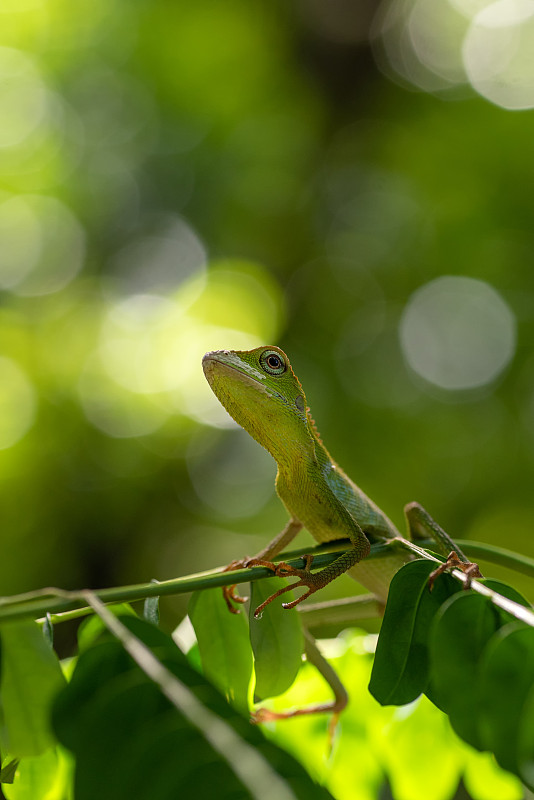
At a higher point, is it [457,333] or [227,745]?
[457,333]

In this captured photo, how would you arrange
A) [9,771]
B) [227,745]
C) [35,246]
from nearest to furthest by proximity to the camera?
[227,745] → [9,771] → [35,246]

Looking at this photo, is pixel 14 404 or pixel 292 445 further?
pixel 14 404

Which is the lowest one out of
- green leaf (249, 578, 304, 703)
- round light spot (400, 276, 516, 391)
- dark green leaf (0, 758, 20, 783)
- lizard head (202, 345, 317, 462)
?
green leaf (249, 578, 304, 703)

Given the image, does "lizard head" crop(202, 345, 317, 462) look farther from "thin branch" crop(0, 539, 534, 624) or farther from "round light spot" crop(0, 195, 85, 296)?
"round light spot" crop(0, 195, 85, 296)

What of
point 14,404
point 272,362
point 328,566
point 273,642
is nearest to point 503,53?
point 14,404

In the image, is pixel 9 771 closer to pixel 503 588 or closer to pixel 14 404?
pixel 503 588

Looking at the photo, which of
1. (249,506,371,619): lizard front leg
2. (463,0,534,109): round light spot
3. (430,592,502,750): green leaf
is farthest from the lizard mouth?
(463,0,534,109): round light spot

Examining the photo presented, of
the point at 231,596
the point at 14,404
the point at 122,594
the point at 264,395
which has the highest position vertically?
the point at 14,404

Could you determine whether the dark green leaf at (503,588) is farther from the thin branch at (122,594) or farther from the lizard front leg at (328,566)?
the lizard front leg at (328,566)
